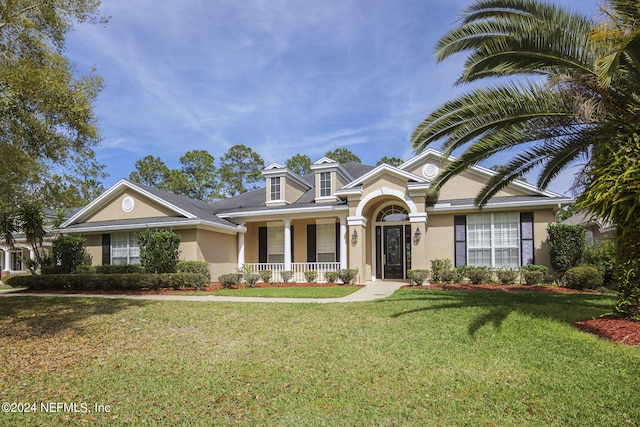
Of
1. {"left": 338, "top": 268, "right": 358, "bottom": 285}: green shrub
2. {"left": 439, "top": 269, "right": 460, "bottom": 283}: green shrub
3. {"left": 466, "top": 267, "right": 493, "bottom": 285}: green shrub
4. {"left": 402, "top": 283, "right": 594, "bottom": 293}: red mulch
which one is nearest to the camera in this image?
{"left": 402, "top": 283, "right": 594, "bottom": 293}: red mulch

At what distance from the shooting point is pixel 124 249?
67.7 ft

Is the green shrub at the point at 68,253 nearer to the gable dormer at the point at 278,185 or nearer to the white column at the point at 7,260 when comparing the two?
the gable dormer at the point at 278,185

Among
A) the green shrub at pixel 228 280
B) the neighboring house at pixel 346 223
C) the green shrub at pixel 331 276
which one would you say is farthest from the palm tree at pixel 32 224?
the green shrub at pixel 331 276

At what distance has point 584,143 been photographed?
932 cm

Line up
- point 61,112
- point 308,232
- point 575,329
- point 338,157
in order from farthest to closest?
point 338,157, point 308,232, point 61,112, point 575,329

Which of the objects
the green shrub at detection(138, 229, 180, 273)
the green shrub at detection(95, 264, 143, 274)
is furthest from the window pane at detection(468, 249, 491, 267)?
the green shrub at detection(95, 264, 143, 274)

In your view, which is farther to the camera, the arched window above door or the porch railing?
the arched window above door

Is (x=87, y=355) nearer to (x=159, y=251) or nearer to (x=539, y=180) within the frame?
(x=159, y=251)

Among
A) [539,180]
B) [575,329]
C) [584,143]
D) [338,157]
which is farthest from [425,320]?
[338,157]

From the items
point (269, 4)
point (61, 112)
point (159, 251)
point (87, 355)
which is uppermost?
point (269, 4)

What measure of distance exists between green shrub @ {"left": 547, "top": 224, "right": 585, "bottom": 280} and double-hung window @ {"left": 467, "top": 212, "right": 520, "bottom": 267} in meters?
1.57

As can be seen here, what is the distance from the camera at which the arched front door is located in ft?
64.1

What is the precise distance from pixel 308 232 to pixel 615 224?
47.9 ft

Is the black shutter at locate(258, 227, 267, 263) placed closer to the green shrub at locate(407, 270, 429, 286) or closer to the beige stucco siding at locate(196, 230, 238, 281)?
the beige stucco siding at locate(196, 230, 238, 281)
